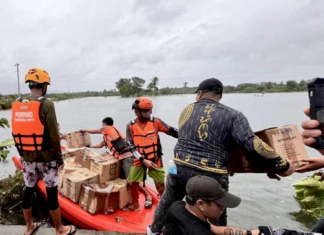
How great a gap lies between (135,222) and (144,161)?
3.21ft

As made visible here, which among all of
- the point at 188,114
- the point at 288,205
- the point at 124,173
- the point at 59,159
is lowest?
the point at 288,205

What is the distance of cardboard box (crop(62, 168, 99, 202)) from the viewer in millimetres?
4918

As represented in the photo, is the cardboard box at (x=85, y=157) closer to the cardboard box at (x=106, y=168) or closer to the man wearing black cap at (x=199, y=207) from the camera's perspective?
the cardboard box at (x=106, y=168)

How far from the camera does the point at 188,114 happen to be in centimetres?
290

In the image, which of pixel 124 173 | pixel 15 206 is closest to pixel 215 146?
pixel 124 173

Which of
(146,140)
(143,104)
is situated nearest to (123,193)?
(146,140)

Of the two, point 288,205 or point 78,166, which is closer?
point 78,166

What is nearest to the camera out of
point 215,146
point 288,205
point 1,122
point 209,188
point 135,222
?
point 209,188

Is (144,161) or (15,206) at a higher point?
(144,161)

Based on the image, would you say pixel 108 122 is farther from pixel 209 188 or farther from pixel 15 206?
pixel 209 188

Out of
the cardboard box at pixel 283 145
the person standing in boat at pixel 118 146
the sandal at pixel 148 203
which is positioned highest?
the cardboard box at pixel 283 145

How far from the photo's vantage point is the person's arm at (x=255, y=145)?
2500 mm

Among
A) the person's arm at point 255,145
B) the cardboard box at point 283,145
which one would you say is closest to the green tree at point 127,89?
the cardboard box at point 283,145

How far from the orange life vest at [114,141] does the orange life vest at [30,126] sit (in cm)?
221
